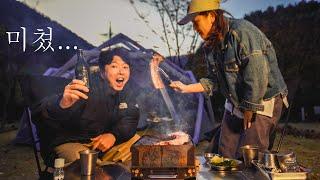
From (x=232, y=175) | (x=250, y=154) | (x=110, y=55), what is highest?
(x=110, y=55)

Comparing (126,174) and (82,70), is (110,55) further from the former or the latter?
(126,174)

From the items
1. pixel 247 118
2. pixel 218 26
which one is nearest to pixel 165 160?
pixel 247 118

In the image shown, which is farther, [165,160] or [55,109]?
[55,109]

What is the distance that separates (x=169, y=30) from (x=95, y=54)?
1.02m

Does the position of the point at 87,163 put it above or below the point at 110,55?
below

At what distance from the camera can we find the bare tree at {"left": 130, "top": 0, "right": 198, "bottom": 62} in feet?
15.8

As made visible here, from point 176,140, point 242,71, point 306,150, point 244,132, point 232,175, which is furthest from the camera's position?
point 306,150

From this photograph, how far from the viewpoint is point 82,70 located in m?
4.81

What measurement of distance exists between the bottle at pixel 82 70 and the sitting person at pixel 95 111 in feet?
0.22

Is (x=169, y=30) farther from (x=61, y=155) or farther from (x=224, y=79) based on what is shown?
(x=61, y=155)

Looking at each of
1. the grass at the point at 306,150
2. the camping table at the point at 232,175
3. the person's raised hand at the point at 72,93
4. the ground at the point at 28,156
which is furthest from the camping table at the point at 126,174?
the grass at the point at 306,150

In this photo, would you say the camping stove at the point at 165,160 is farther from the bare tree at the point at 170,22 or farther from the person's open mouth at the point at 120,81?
the bare tree at the point at 170,22

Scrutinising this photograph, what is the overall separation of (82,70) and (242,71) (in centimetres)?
238


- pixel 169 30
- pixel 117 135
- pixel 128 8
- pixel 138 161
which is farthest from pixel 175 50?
pixel 138 161
